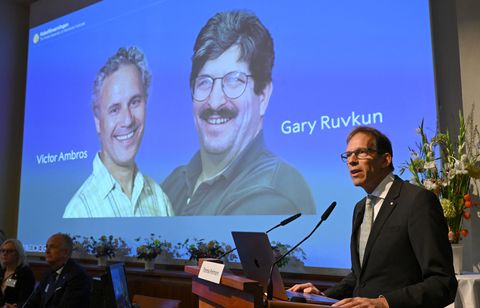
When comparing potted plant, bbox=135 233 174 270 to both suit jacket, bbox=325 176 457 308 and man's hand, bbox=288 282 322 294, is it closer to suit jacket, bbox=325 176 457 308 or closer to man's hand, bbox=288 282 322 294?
man's hand, bbox=288 282 322 294

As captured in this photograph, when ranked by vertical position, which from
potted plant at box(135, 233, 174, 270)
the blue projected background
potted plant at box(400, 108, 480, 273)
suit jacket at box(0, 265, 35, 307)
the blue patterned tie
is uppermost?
the blue projected background

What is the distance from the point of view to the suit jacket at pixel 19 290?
427 cm

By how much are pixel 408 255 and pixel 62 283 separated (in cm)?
273

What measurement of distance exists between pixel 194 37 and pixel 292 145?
5.17ft

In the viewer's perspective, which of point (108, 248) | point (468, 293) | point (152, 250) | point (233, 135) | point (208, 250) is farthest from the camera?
point (108, 248)

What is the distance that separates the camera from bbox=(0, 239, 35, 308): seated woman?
168 inches

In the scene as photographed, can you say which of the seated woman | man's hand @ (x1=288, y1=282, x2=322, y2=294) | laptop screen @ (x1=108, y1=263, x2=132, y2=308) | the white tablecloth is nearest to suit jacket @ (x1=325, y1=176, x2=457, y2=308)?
man's hand @ (x1=288, y1=282, x2=322, y2=294)

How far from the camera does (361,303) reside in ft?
5.19

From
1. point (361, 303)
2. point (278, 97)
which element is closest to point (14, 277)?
point (278, 97)

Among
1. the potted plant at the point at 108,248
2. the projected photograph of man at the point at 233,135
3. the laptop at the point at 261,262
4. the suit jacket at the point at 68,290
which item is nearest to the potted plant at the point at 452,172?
the projected photograph of man at the point at 233,135

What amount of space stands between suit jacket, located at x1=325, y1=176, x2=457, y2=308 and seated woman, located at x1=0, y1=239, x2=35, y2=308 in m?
3.21

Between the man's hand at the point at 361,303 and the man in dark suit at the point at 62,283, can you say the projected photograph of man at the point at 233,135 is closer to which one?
the man in dark suit at the point at 62,283

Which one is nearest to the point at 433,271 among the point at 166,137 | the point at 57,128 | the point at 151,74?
the point at 166,137

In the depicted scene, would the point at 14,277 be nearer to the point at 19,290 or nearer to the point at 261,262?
the point at 19,290
